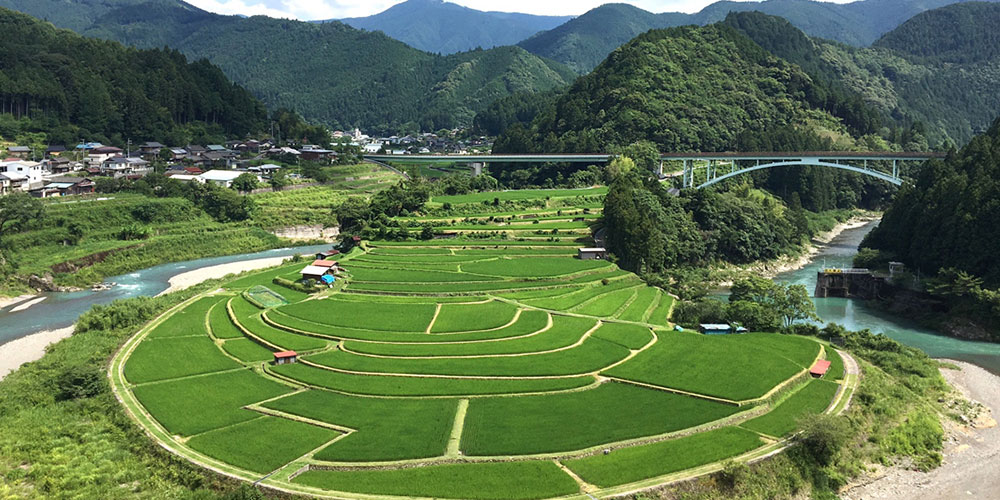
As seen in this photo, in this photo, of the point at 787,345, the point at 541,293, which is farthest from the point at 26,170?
Answer: the point at 787,345

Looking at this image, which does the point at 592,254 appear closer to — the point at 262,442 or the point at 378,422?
the point at 378,422

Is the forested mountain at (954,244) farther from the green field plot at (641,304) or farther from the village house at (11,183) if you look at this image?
the village house at (11,183)

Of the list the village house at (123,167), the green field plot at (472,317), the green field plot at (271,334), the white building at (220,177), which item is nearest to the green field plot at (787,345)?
the green field plot at (472,317)

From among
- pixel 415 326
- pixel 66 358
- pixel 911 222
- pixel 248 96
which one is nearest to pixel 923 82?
pixel 911 222

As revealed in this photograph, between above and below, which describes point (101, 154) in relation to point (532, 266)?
above

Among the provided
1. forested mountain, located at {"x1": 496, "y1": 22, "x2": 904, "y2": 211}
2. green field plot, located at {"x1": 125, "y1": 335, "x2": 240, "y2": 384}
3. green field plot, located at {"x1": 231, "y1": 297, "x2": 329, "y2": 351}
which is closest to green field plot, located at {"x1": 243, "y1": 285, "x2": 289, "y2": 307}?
green field plot, located at {"x1": 231, "y1": 297, "x2": 329, "y2": 351}

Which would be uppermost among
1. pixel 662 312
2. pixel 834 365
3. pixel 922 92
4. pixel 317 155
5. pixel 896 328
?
pixel 922 92

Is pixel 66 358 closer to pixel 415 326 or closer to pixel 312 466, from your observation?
pixel 415 326

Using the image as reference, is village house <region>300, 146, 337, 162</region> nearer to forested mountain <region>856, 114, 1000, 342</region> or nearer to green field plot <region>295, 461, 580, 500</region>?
forested mountain <region>856, 114, 1000, 342</region>
